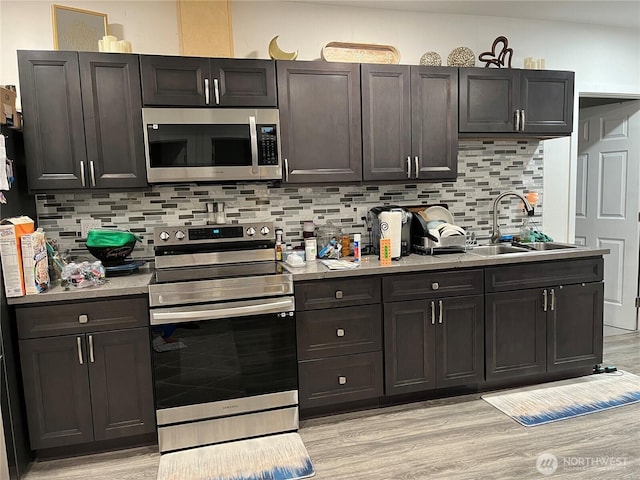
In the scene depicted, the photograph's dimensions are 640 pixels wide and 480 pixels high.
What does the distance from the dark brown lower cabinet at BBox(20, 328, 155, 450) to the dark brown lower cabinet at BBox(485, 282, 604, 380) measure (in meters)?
2.07

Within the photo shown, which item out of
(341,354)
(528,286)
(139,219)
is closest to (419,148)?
(528,286)

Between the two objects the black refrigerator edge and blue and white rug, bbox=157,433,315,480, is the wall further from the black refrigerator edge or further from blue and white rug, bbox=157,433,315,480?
blue and white rug, bbox=157,433,315,480

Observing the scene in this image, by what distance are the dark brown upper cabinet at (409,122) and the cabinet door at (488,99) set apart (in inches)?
2.9

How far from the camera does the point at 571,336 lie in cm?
310

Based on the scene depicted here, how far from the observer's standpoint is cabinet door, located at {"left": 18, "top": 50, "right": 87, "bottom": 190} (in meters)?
2.47

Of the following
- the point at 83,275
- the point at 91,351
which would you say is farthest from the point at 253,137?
the point at 91,351

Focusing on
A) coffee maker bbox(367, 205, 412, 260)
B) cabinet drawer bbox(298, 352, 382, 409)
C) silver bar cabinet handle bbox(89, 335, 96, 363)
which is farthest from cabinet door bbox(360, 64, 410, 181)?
silver bar cabinet handle bbox(89, 335, 96, 363)

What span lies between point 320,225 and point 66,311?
1.66 meters

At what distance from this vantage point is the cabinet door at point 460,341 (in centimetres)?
285

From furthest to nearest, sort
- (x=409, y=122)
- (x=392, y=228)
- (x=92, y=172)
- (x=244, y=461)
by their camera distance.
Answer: (x=409, y=122), (x=392, y=228), (x=92, y=172), (x=244, y=461)

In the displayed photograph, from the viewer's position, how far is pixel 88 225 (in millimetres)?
2887

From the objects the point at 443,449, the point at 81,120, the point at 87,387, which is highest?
the point at 81,120

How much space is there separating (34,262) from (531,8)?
3597 mm

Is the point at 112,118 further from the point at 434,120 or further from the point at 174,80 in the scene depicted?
the point at 434,120
